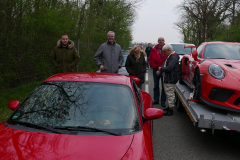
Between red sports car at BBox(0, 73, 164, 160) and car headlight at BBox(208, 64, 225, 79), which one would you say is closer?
red sports car at BBox(0, 73, 164, 160)

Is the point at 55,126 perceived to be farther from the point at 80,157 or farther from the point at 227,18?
the point at 227,18

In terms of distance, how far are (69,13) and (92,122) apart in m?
10.2

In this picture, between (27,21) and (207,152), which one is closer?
(207,152)

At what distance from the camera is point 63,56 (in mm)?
7375

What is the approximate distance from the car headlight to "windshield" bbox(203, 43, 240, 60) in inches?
42.7

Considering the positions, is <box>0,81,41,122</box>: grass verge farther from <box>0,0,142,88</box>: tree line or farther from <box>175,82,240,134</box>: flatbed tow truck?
<box>175,82,240,134</box>: flatbed tow truck

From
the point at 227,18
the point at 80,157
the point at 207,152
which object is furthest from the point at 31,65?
the point at 227,18

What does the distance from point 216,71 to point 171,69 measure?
2.12 meters

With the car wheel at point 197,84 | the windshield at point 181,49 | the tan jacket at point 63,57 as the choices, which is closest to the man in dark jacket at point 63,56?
the tan jacket at point 63,57

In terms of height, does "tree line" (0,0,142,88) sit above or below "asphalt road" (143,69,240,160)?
above

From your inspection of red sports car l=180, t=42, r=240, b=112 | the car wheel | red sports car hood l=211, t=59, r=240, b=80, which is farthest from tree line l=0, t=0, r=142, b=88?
red sports car hood l=211, t=59, r=240, b=80

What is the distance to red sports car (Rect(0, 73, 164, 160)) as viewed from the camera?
259cm

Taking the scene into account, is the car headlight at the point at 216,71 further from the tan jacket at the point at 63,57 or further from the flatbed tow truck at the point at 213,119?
the tan jacket at the point at 63,57

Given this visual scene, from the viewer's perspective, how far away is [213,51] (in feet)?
20.6
